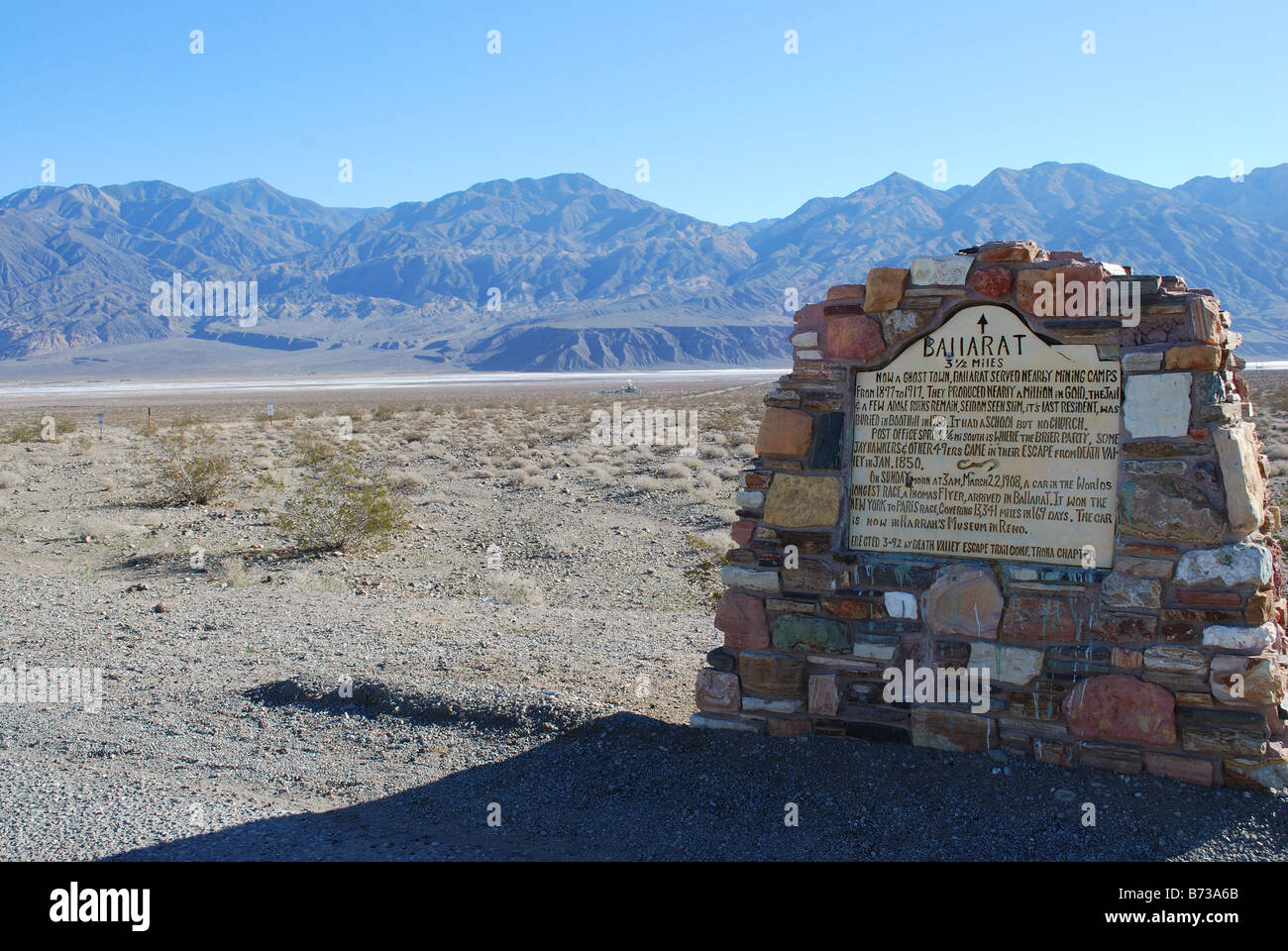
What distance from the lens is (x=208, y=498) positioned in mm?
14477

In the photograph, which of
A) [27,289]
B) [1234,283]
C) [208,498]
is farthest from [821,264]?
[208,498]

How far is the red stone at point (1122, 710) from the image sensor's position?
4.02 m

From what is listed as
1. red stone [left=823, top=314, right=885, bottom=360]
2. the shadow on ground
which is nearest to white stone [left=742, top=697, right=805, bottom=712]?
the shadow on ground

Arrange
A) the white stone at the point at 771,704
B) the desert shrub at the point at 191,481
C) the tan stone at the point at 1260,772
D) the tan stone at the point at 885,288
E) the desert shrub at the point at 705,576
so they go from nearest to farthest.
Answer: the tan stone at the point at 1260,772 → the tan stone at the point at 885,288 → the white stone at the point at 771,704 → the desert shrub at the point at 705,576 → the desert shrub at the point at 191,481

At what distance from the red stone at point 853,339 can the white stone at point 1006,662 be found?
4.63 ft

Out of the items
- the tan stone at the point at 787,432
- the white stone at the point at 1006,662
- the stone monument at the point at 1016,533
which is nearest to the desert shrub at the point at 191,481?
the stone monument at the point at 1016,533

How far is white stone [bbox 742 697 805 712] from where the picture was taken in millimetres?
4680

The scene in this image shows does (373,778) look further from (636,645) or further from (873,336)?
(873,336)

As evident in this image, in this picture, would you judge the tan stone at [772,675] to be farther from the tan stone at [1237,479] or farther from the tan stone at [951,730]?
the tan stone at [1237,479]

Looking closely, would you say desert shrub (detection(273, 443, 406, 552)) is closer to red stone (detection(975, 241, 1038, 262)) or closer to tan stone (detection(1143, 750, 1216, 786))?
red stone (detection(975, 241, 1038, 262))

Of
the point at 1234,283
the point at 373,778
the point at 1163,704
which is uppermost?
the point at 1234,283

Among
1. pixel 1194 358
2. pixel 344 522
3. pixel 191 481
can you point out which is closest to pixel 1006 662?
pixel 1194 358

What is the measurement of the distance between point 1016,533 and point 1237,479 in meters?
0.87
